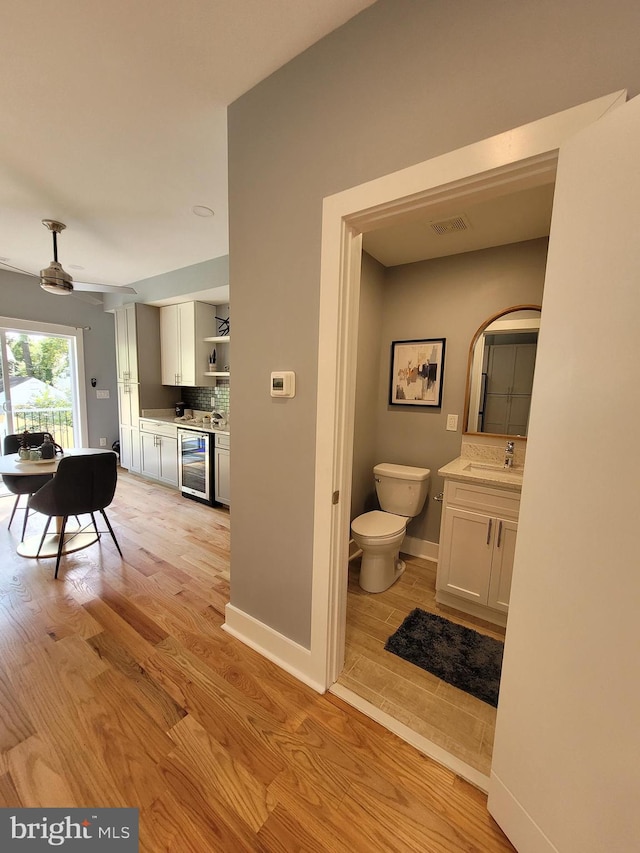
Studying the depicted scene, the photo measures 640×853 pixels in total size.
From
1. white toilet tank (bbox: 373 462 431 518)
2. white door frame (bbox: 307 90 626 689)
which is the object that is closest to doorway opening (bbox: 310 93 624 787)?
white door frame (bbox: 307 90 626 689)

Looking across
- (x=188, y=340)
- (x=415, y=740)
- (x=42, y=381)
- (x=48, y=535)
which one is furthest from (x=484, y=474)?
(x=42, y=381)

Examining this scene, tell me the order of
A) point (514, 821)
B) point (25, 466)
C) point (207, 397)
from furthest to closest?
point (207, 397), point (25, 466), point (514, 821)

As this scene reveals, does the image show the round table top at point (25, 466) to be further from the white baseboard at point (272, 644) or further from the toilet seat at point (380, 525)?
the toilet seat at point (380, 525)

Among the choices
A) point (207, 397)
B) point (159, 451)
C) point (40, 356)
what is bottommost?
point (159, 451)

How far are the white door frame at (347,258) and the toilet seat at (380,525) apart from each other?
2.28 feet

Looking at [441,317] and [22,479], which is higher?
[441,317]

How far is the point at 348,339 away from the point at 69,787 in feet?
6.09

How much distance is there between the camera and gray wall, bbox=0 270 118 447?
13.3ft

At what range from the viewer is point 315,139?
125 centimetres

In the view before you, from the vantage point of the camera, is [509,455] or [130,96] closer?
[130,96]

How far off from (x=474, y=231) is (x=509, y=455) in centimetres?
148

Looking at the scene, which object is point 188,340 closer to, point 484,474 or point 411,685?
point 484,474

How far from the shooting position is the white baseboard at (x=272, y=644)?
1510mm

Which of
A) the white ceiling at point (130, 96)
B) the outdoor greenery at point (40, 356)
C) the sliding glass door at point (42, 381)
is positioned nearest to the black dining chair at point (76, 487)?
the white ceiling at point (130, 96)
